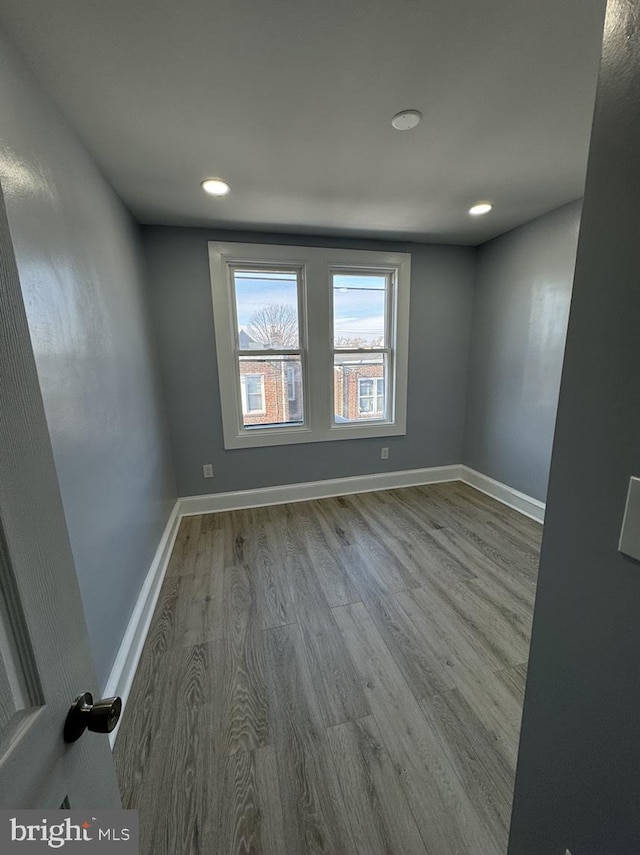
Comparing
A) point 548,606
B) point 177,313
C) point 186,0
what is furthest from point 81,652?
point 177,313

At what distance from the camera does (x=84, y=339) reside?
52.4 inches

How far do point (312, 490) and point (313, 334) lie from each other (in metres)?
1.50

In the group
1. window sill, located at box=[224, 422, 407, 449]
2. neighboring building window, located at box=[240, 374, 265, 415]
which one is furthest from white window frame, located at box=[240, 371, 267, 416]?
window sill, located at box=[224, 422, 407, 449]

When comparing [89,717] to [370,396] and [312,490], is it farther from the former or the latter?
[370,396]

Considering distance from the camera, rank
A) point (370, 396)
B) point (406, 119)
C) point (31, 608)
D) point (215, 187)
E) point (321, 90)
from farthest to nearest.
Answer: point (370, 396), point (215, 187), point (406, 119), point (321, 90), point (31, 608)

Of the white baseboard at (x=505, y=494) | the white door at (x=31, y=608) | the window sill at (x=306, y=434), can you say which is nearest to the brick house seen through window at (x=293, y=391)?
the window sill at (x=306, y=434)

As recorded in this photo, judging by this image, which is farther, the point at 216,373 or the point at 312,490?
the point at 312,490

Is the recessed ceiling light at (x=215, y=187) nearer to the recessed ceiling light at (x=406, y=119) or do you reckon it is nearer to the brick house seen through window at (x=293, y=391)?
the recessed ceiling light at (x=406, y=119)

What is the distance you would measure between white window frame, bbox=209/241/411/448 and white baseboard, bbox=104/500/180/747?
1.09 meters

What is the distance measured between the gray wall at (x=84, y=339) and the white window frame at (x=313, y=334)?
2.63 ft

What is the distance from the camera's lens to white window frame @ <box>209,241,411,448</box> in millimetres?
2699

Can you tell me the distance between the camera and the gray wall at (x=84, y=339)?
3.28 feet

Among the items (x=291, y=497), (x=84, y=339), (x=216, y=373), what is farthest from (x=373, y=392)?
(x=84, y=339)

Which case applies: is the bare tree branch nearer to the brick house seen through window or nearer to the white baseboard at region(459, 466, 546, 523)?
the brick house seen through window
